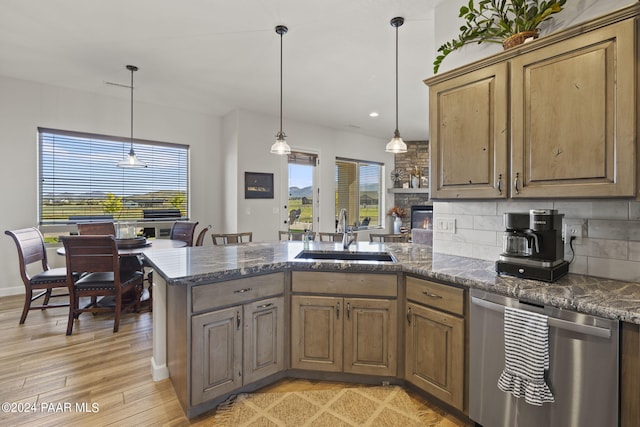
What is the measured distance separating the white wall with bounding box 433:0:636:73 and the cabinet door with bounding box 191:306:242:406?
8.03 ft

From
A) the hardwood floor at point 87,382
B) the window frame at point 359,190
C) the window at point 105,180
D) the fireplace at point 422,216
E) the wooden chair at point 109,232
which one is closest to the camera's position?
the hardwood floor at point 87,382

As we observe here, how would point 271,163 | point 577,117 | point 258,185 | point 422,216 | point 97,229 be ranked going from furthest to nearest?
point 422,216 → point 271,163 → point 258,185 → point 97,229 → point 577,117

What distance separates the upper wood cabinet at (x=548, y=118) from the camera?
1483 mm

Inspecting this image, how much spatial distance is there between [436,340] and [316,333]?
792 millimetres

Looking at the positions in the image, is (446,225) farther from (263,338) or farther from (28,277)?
(28,277)

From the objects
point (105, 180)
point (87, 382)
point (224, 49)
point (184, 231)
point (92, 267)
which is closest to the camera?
point (87, 382)

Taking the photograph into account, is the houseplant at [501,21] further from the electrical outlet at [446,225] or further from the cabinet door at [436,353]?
the cabinet door at [436,353]

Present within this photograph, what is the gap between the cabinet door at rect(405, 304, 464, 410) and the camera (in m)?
1.82

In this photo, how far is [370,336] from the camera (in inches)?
85.6

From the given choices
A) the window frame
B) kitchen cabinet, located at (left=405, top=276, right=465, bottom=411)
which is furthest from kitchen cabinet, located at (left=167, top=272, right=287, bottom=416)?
the window frame

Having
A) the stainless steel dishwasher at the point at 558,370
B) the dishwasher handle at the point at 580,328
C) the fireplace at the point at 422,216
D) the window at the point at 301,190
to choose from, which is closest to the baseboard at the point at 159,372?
the stainless steel dishwasher at the point at 558,370

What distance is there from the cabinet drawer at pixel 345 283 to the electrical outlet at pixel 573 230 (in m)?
1.03

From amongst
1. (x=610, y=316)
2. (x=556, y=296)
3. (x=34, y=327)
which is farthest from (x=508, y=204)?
(x=34, y=327)

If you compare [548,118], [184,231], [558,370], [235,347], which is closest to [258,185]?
[184,231]
